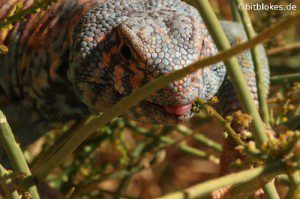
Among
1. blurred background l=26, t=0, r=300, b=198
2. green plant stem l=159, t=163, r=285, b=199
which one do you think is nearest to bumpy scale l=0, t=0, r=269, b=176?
blurred background l=26, t=0, r=300, b=198

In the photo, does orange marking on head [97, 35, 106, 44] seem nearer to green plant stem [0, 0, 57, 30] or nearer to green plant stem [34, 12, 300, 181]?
green plant stem [0, 0, 57, 30]

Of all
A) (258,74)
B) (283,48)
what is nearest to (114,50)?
(258,74)

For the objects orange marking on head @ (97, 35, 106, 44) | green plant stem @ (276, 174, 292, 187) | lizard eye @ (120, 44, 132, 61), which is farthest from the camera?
orange marking on head @ (97, 35, 106, 44)

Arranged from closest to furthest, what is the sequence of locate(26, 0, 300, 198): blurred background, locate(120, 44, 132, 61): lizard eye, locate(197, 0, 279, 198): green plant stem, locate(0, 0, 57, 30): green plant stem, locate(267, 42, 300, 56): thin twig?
1. locate(197, 0, 279, 198): green plant stem
2. locate(0, 0, 57, 30): green plant stem
3. locate(120, 44, 132, 61): lizard eye
4. locate(26, 0, 300, 198): blurred background
5. locate(267, 42, 300, 56): thin twig

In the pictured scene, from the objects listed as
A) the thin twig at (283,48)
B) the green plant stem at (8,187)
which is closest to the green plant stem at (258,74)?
the green plant stem at (8,187)

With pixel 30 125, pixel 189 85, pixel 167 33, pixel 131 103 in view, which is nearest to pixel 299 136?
pixel 131 103

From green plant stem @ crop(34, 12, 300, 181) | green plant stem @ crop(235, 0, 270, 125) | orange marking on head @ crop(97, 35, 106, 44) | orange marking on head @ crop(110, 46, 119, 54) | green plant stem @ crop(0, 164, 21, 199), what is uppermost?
green plant stem @ crop(34, 12, 300, 181)

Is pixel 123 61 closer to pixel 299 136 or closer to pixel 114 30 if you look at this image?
pixel 114 30
